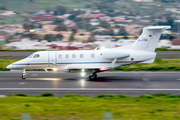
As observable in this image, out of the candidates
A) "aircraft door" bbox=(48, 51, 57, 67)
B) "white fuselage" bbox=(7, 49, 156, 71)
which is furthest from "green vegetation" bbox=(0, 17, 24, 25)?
"aircraft door" bbox=(48, 51, 57, 67)

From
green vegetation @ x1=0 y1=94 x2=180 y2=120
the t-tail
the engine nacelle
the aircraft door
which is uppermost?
the t-tail

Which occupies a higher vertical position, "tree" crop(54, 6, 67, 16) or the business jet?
"tree" crop(54, 6, 67, 16)

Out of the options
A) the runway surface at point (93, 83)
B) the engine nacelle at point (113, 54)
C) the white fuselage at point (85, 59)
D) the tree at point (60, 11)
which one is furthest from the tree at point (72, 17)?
the engine nacelle at point (113, 54)

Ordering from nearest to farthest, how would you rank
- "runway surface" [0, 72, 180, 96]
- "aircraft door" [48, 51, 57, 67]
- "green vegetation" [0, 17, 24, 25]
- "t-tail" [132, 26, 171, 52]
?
1. "runway surface" [0, 72, 180, 96]
2. "t-tail" [132, 26, 171, 52]
3. "aircraft door" [48, 51, 57, 67]
4. "green vegetation" [0, 17, 24, 25]

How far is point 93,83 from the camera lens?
21.1 meters

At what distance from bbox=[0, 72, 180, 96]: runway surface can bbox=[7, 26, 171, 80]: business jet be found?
1.00 meters

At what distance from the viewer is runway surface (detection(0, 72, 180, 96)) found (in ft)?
59.6

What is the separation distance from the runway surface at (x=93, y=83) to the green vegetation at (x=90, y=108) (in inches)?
117

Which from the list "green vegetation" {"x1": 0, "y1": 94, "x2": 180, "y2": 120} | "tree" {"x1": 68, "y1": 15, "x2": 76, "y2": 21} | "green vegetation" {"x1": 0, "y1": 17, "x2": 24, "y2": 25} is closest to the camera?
"green vegetation" {"x1": 0, "y1": 94, "x2": 180, "y2": 120}

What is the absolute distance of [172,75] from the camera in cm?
2441

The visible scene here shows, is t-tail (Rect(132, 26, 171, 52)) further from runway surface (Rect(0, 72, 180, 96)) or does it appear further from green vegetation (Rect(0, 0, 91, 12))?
green vegetation (Rect(0, 0, 91, 12))

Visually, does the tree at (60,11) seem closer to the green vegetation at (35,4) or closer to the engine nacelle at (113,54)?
the green vegetation at (35,4)

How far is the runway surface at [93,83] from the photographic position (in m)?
18.2

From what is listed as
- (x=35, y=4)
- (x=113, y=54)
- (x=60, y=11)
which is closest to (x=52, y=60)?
(x=113, y=54)
